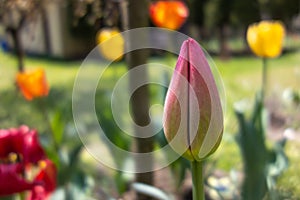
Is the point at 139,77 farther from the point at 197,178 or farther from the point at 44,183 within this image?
the point at 197,178

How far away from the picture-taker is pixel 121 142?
178 cm

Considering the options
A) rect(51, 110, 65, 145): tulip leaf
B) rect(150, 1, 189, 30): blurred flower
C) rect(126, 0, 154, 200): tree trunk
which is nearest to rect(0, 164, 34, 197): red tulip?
rect(126, 0, 154, 200): tree trunk

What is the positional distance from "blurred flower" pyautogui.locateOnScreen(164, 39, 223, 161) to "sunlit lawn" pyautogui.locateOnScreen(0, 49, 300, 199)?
4.70 feet

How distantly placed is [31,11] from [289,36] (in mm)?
8955

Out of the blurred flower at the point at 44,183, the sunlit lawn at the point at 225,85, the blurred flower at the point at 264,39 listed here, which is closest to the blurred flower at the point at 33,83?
the sunlit lawn at the point at 225,85

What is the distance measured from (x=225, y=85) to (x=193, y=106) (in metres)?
4.54

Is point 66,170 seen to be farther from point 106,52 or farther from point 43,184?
point 106,52

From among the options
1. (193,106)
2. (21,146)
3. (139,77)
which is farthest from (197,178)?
(139,77)

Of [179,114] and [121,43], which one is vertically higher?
[179,114]

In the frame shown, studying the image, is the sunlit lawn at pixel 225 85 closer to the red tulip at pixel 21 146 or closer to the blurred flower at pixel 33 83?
the blurred flower at pixel 33 83

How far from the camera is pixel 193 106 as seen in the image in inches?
22.5

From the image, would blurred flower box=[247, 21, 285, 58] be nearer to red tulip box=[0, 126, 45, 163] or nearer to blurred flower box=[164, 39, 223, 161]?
red tulip box=[0, 126, 45, 163]

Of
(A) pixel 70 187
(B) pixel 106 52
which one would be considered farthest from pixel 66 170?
(B) pixel 106 52

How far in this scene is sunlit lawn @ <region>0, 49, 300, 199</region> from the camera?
2889 mm
